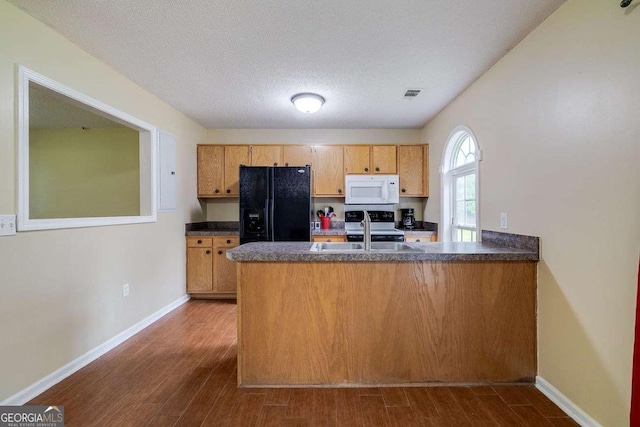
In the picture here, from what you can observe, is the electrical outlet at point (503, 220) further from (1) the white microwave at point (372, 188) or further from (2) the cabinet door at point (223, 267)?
(2) the cabinet door at point (223, 267)

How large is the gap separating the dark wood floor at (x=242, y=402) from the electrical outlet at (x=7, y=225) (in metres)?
1.07

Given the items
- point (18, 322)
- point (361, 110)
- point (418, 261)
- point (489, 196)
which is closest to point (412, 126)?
point (361, 110)

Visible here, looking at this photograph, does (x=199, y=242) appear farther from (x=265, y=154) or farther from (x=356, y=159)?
(x=356, y=159)

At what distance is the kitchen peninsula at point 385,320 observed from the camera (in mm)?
1925

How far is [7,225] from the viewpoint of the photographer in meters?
1.71

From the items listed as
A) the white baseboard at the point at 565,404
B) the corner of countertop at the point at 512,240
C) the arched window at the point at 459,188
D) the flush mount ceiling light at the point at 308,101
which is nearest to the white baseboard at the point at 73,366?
the flush mount ceiling light at the point at 308,101

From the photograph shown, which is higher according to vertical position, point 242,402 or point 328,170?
point 328,170

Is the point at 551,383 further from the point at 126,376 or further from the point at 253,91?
the point at 253,91

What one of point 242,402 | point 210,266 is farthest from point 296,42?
point 210,266

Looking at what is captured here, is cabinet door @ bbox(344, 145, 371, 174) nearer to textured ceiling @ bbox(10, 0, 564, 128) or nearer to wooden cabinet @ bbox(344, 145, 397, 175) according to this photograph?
wooden cabinet @ bbox(344, 145, 397, 175)

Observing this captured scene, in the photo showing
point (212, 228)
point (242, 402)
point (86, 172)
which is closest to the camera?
point (242, 402)

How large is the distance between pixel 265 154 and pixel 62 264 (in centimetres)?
264

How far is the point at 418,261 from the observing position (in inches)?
75.9

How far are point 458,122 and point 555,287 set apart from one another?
1915 millimetres
